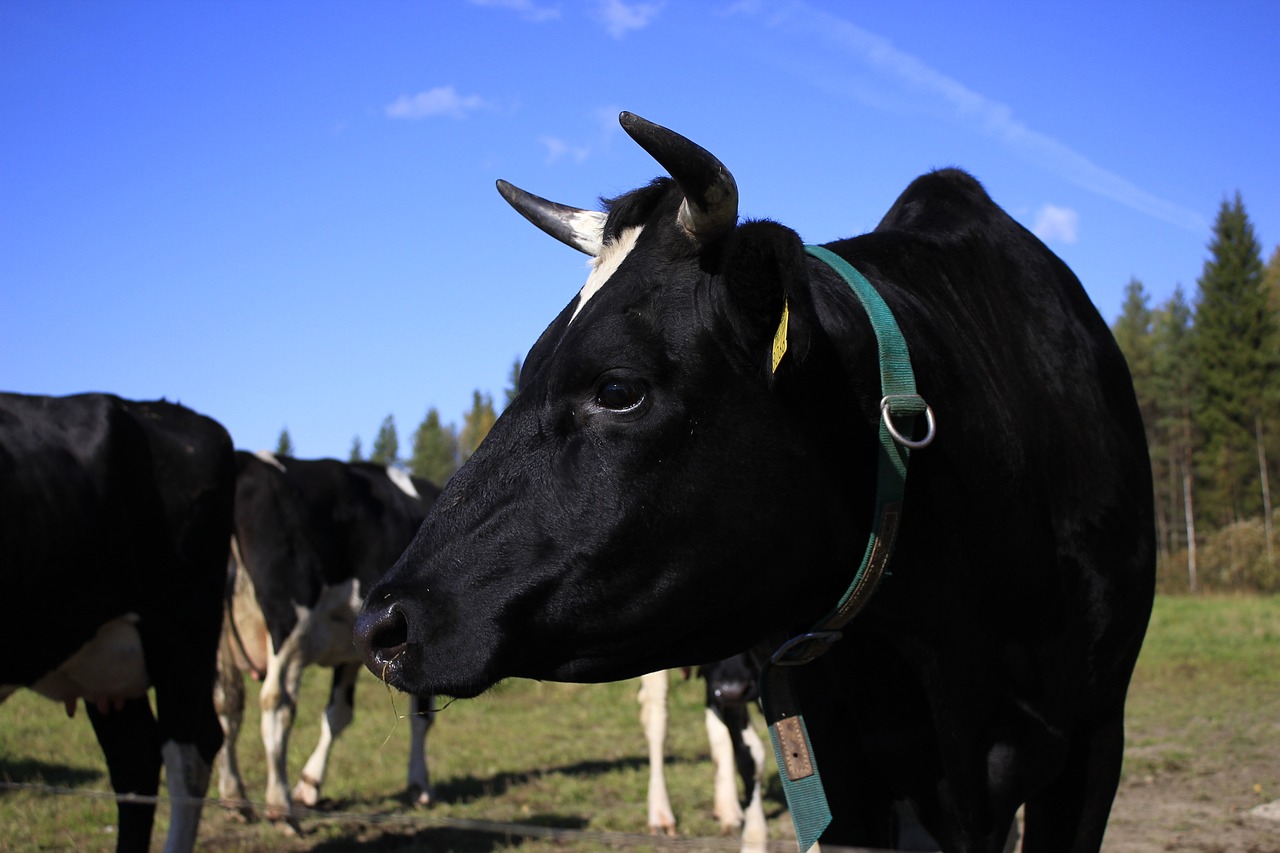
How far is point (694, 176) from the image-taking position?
1.93 m

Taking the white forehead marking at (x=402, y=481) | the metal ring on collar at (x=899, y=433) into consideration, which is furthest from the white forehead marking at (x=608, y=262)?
the white forehead marking at (x=402, y=481)

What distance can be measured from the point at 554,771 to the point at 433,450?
276 ft

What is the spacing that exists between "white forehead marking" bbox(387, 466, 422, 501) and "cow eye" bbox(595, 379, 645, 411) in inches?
311

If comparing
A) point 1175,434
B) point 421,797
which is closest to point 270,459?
point 421,797

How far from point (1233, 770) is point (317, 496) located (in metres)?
6.47

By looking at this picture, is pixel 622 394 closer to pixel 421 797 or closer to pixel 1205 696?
pixel 421 797

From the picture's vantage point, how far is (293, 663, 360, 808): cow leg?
25.4ft

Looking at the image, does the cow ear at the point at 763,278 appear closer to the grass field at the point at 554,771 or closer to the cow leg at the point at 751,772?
the grass field at the point at 554,771

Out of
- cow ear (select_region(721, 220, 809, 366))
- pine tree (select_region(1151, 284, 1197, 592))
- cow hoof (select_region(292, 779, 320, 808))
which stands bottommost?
cow hoof (select_region(292, 779, 320, 808))

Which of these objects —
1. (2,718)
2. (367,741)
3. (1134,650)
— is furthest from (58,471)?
(2,718)

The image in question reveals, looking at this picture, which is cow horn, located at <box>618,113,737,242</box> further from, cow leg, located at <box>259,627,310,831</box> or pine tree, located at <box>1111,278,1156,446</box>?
pine tree, located at <box>1111,278,1156,446</box>

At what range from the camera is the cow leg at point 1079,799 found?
2723mm

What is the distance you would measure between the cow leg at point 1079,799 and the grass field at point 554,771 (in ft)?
→ 3.32

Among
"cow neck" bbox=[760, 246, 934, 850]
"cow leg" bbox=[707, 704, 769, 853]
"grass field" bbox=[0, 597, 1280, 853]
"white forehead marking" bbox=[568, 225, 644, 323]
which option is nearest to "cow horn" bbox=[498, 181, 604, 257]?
"white forehead marking" bbox=[568, 225, 644, 323]
